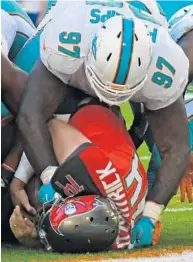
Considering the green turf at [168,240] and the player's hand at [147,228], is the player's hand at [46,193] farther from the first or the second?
the player's hand at [147,228]

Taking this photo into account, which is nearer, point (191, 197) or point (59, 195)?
point (59, 195)

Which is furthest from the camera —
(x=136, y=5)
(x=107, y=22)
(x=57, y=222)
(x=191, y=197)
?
(x=191, y=197)

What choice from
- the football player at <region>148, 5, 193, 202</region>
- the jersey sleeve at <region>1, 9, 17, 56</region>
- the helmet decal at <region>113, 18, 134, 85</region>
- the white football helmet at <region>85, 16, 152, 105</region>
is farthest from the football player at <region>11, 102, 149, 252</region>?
the jersey sleeve at <region>1, 9, 17, 56</region>

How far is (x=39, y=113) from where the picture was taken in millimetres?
3654

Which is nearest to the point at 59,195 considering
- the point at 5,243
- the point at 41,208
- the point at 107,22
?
the point at 41,208

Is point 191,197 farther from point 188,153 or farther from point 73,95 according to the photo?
point 73,95

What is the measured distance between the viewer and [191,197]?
4555 millimetres

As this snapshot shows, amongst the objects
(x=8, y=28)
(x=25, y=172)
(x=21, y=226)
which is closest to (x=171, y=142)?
(x=25, y=172)

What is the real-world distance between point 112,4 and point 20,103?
1.88 feet

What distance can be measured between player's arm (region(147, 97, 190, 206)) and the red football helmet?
419mm

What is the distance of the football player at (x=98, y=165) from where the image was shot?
3422mm

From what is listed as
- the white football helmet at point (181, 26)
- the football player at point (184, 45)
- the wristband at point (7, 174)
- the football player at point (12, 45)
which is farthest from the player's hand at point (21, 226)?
the white football helmet at point (181, 26)

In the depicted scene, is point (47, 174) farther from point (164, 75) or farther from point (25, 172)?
point (164, 75)

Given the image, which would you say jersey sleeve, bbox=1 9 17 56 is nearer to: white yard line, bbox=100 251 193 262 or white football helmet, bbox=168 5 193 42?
white football helmet, bbox=168 5 193 42
